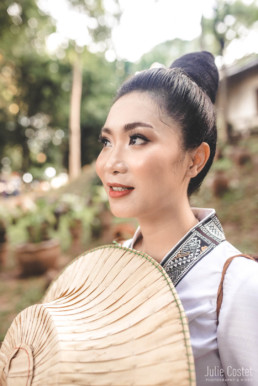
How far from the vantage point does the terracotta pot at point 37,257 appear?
14.8 feet

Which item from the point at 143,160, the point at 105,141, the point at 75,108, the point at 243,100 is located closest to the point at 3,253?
the point at 105,141

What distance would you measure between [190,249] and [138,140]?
0.38 metres

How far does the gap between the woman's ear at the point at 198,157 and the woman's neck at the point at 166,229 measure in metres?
0.13

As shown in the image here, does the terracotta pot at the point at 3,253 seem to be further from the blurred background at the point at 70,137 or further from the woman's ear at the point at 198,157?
the woman's ear at the point at 198,157

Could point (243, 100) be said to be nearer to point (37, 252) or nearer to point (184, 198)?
point (37, 252)

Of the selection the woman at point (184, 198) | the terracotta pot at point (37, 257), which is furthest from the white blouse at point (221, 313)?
the terracotta pot at point (37, 257)

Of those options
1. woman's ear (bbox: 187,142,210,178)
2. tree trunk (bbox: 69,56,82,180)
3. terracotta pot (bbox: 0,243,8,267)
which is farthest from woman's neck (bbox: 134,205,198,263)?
tree trunk (bbox: 69,56,82,180)

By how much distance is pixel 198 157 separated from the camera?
44.1 inches

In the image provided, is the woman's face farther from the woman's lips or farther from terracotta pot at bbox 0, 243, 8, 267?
terracotta pot at bbox 0, 243, 8, 267

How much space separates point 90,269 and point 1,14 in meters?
5.69

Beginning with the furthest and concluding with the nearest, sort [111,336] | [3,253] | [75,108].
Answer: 1. [75,108]
2. [3,253]
3. [111,336]

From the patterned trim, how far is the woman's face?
12cm

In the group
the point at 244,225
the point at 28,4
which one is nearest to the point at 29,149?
the point at 28,4

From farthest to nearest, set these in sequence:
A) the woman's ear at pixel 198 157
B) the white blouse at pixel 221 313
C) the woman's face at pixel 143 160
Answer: the woman's ear at pixel 198 157
the woman's face at pixel 143 160
the white blouse at pixel 221 313
